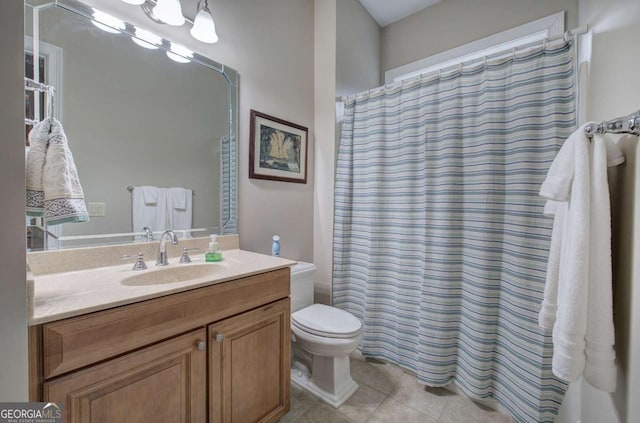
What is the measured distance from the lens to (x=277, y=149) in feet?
6.30

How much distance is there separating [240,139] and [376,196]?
102 cm

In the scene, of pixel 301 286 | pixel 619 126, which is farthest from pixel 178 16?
pixel 619 126

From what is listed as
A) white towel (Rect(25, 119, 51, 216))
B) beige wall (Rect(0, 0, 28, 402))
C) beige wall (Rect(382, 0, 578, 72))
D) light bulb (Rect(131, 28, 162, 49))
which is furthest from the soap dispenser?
beige wall (Rect(382, 0, 578, 72))

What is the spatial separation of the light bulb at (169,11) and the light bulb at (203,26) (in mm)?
79

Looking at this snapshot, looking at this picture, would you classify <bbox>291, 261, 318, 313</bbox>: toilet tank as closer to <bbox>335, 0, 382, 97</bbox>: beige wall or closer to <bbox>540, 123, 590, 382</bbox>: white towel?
<bbox>540, 123, 590, 382</bbox>: white towel

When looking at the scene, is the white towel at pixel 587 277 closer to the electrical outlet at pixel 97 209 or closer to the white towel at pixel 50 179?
the white towel at pixel 50 179

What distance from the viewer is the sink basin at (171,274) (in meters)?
1.11

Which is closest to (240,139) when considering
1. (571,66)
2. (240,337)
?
(240,337)

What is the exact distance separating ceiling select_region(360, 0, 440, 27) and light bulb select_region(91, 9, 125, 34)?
76.5 inches

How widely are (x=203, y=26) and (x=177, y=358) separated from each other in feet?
5.16

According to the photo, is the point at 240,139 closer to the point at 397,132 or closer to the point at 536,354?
the point at 397,132

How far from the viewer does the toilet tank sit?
5.68ft

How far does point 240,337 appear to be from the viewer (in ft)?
3.68

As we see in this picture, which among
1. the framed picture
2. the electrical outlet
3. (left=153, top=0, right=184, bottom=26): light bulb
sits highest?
(left=153, top=0, right=184, bottom=26): light bulb
